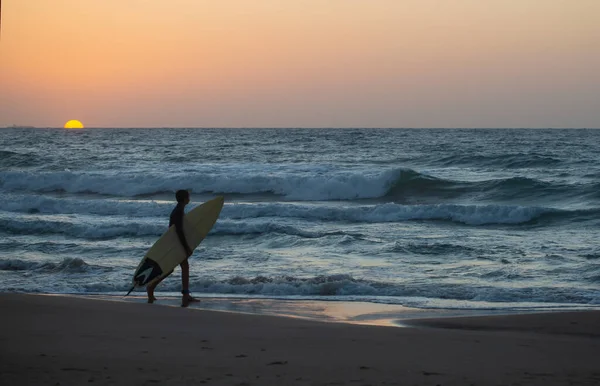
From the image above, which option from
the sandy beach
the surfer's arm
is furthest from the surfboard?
the sandy beach

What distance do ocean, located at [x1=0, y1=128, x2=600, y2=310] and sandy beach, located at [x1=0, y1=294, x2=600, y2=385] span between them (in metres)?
1.88

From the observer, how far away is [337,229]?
15.9 metres

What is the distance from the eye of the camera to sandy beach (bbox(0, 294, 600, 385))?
15.1 ft

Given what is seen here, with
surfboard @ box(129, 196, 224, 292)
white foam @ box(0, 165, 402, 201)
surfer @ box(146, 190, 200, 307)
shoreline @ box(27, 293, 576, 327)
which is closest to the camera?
shoreline @ box(27, 293, 576, 327)

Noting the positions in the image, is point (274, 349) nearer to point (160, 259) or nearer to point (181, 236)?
point (181, 236)

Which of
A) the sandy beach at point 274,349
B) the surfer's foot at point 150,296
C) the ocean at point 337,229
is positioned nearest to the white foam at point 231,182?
the ocean at point 337,229

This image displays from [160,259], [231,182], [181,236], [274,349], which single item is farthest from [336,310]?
[231,182]

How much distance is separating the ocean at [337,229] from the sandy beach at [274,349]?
6.15ft

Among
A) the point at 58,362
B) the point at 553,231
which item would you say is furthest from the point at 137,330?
the point at 553,231

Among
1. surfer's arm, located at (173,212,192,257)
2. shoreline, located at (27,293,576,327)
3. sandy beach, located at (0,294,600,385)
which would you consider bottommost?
shoreline, located at (27,293,576,327)

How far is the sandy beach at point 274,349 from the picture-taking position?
4.60 metres

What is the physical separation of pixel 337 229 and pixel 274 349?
10.5 meters

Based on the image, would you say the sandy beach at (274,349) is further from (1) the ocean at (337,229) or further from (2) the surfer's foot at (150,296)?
(1) the ocean at (337,229)

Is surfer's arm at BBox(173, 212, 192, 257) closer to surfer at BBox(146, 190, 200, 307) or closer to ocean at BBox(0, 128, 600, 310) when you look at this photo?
surfer at BBox(146, 190, 200, 307)
